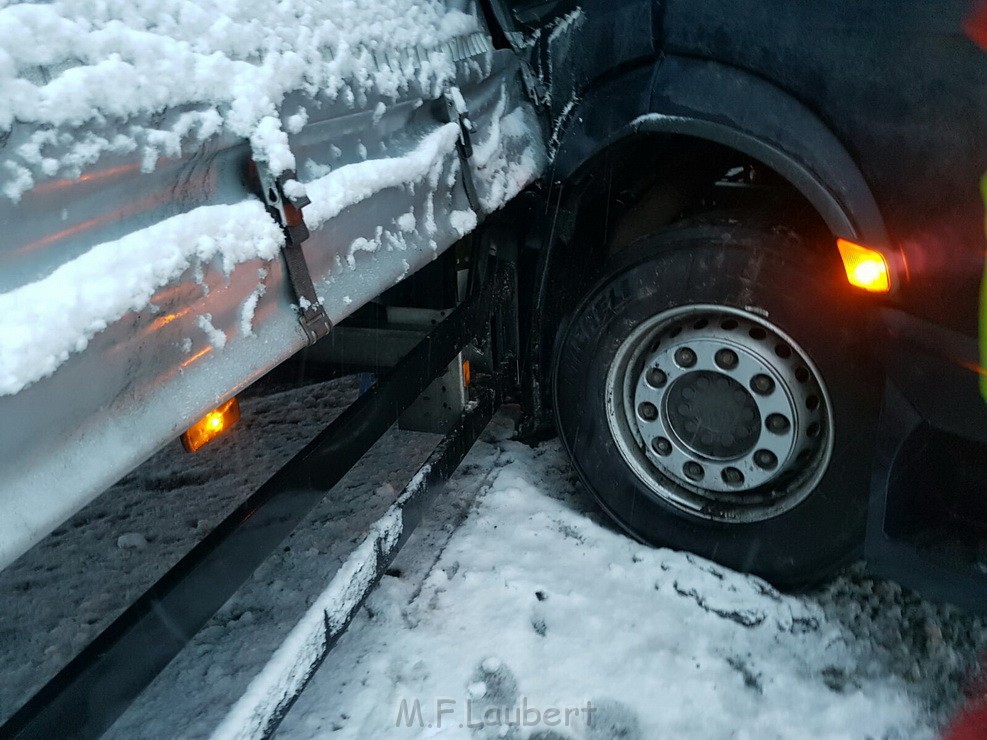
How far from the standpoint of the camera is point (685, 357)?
231cm

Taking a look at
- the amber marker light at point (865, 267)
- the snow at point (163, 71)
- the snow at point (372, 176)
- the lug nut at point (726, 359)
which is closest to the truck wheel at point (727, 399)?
Result: the lug nut at point (726, 359)

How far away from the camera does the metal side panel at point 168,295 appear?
0.92 metres

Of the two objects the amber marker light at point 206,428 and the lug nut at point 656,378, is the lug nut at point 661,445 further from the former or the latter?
the amber marker light at point 206,428

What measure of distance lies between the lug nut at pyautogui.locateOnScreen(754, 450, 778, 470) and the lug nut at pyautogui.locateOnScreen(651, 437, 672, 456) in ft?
0.90

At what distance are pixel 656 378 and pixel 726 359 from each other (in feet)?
0.78

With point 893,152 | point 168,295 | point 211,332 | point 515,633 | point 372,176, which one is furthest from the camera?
point 515,633

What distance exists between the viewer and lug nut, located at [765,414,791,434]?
2.21 m

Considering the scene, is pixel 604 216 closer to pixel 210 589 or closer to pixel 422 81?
pixel 422 81

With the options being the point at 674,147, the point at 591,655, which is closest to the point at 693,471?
the point at 591,655

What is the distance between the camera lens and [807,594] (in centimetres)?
234

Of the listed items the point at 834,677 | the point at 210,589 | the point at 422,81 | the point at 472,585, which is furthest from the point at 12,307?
the point at 834,677

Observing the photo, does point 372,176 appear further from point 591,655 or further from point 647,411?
point 591,655

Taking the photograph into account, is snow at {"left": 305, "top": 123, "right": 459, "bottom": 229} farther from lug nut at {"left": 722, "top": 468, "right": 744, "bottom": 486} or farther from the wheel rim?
lug nut at {"left": 722, "top": 468, "right": 744, "bottom": 486}

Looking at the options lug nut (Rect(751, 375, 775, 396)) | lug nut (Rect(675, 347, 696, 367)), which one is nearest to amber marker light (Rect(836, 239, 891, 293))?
lug nut (Rect(751, 375, 775, 396))
